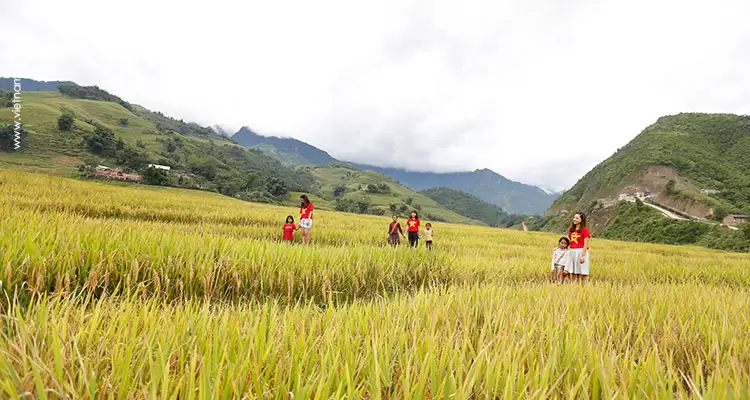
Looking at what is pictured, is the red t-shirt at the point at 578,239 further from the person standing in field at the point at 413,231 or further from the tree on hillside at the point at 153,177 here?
the tree on hillside at the point at 153,177

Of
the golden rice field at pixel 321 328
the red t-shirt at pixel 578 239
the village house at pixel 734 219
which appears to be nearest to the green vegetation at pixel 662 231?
the village house at pixel 734 219

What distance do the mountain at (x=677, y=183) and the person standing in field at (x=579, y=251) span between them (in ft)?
159

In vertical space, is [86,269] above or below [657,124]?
below

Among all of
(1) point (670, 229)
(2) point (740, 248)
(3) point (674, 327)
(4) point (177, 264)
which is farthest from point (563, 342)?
(1) point (670, 229)

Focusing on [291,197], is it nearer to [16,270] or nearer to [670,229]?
[670,229]

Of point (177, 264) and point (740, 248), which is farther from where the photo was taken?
point (740, 248)

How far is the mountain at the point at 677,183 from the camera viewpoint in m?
56.6

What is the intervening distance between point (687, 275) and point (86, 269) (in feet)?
39.5

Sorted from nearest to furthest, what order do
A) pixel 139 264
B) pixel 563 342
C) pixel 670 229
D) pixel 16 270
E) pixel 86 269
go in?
pixel 563 342 → pixel 16 270 → pixel 86 269 → pixel 139 264 → pixel 670 229

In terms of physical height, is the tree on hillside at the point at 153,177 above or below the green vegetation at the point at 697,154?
below

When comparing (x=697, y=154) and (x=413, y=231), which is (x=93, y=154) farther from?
(x=697, y=154)

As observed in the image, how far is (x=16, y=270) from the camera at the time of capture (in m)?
2.69

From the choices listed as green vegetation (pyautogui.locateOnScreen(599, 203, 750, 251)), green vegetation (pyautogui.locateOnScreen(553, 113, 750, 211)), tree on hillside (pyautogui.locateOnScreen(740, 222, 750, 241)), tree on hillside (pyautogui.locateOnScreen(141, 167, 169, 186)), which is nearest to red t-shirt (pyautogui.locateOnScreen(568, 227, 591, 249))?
green vegetation (pyautogui.locateOnScreen(599, 203, 750, 251))

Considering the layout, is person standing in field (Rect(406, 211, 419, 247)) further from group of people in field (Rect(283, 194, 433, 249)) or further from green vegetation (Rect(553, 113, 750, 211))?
green vegetation (Rect(553, 113, 750, 211))
